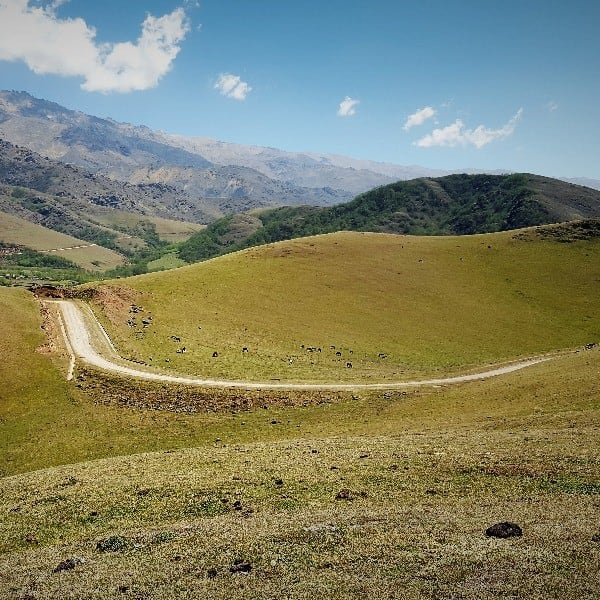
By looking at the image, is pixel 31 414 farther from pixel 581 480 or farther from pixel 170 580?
pixel 581 480

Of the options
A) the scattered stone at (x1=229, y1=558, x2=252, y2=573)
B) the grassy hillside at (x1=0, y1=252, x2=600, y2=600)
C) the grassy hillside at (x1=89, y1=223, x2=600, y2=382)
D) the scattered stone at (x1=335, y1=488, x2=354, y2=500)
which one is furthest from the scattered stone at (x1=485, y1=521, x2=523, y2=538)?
the grassy hillside at (x1=89, y1=223, x2=600, y2=382)

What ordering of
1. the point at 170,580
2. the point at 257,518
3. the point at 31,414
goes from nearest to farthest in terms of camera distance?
1. the point at 170,580
2. the point at 257,518
3. the point at 31,414

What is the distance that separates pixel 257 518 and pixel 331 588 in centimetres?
743

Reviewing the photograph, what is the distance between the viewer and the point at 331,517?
22.6 meters

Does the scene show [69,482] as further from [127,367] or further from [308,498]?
[127,367]

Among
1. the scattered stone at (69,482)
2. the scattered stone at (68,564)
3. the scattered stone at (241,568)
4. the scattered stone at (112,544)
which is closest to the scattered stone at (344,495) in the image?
the scattered stone at (241,568)

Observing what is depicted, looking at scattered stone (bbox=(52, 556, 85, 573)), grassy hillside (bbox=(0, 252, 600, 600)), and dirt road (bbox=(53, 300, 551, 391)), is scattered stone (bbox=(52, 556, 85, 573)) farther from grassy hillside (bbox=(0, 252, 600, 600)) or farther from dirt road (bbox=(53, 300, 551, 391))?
dirt road (bbox=(53, 300, 551, 391))

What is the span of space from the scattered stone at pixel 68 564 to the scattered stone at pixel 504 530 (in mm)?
17239

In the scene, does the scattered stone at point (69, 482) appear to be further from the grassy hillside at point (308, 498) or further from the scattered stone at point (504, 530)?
the scattered stone at point (504, 530)

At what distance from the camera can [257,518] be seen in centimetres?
2311

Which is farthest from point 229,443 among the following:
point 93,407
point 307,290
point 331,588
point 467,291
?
point 467,291

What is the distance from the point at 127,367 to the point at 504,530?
51640mm

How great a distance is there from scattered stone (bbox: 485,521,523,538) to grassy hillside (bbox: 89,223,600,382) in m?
44.3

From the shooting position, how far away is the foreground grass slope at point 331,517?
670 inches
